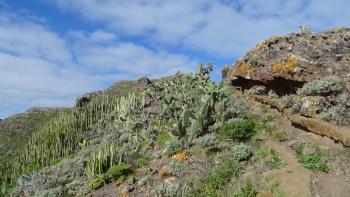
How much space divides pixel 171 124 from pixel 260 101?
480cm

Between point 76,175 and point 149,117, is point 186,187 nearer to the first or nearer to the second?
point 76,175

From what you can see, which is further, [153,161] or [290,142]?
[153,161]

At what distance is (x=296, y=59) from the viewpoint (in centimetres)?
1677

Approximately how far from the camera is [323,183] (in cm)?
1122

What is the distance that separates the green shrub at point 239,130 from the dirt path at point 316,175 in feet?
3.58

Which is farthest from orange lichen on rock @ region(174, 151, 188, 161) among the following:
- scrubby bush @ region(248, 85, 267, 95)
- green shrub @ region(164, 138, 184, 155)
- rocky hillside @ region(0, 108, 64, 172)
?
rocky hillside @ region(0, 108, 64, 172)

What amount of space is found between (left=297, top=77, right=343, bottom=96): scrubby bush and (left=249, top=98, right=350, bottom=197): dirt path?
5.92 feet

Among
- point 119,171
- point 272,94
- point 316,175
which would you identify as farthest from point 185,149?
point 316,175

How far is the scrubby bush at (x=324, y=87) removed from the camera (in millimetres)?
14695

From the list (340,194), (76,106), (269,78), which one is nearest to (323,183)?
(340,194)

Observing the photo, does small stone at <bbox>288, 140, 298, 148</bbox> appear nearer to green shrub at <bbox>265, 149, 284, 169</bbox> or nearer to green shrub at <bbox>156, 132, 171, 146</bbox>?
green shrub at <bbox>265, 149, 284, 169</bbox>

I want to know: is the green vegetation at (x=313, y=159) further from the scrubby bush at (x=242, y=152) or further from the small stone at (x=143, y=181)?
the small stone at (x=143, y=181)

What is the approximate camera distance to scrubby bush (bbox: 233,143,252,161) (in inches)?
522

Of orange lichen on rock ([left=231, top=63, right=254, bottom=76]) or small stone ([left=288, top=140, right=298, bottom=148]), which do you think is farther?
orange lichen on rock ([left=231, top=63, right=254, bottom=76])
